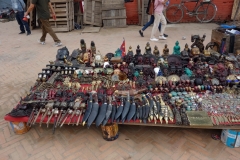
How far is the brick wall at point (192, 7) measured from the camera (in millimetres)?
9102

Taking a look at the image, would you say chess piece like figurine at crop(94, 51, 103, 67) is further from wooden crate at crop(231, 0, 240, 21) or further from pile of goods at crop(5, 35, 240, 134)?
wooden crate at crop(231, 0, 240, 21)

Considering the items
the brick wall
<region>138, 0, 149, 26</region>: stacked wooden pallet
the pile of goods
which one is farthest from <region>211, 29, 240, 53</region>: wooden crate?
the brick wall

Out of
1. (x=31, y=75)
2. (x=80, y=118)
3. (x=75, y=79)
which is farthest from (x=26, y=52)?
(x=80, y=118)

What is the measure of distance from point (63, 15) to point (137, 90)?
6728mm

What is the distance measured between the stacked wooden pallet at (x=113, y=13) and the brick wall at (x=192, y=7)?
1.49ft

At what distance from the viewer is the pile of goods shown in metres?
2.79

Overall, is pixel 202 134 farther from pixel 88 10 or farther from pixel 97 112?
pixel 88 10

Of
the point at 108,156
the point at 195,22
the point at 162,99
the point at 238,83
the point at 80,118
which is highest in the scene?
the point at 195,22

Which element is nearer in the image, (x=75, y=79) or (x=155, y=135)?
(x=155, y=135)

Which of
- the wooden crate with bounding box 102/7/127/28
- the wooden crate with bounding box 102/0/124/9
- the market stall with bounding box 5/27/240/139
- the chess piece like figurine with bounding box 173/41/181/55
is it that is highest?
the wooden crate with bounding box 102/0/124/9

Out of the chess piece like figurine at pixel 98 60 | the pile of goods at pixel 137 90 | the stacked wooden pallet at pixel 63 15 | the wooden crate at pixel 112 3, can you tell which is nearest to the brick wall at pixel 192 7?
the wooden crate at pixel 112 3

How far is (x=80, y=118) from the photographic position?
2850 mm

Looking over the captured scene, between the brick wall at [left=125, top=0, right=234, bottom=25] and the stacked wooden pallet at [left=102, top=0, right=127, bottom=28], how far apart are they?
17.9 inches

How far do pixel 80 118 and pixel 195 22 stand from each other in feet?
28.2
